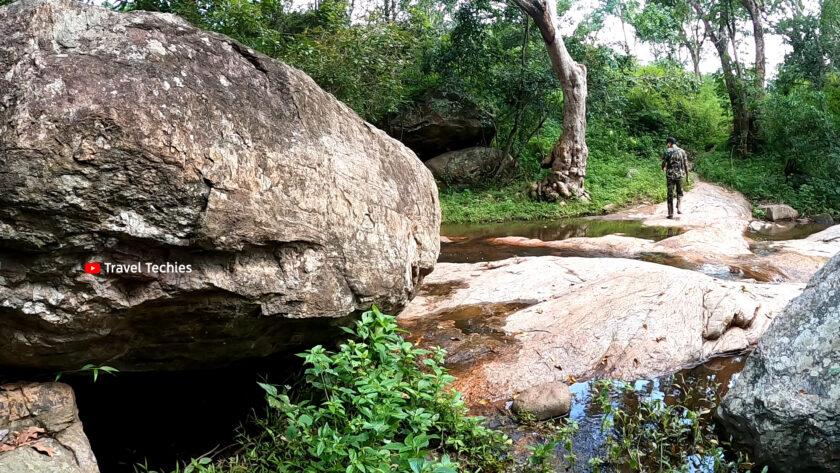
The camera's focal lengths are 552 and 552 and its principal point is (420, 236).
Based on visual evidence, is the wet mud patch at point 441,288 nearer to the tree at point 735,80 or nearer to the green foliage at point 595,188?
the green foliage at point 595,188

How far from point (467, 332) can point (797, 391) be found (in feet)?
8.28

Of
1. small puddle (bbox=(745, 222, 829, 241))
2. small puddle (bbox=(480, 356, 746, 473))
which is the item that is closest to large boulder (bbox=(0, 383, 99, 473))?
small puddle (bbox=(480, 356, 746, 473))

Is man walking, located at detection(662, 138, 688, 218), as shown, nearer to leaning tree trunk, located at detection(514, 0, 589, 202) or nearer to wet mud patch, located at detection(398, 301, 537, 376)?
leaning tree trunk, located at detection(514, 0, 589, 202)

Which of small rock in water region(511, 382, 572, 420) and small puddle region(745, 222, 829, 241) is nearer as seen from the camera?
small rock in water region(511, 382, 572, 420)

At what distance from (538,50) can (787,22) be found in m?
8.68

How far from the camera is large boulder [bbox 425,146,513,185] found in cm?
1736

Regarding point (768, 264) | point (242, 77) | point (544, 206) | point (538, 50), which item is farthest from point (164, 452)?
point (538, 50)

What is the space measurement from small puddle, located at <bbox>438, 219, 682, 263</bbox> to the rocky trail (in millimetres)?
1813

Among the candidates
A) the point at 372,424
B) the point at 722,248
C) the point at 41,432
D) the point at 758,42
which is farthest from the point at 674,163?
the point at 41,432

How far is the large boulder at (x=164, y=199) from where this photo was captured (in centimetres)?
221

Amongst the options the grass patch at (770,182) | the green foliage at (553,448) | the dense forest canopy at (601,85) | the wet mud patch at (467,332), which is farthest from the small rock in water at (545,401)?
the grass patch at (770,182)

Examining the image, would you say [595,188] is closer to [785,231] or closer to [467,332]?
[785,231]

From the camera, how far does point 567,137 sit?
1534 cm

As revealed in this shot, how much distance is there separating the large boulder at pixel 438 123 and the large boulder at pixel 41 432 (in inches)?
→ 589
